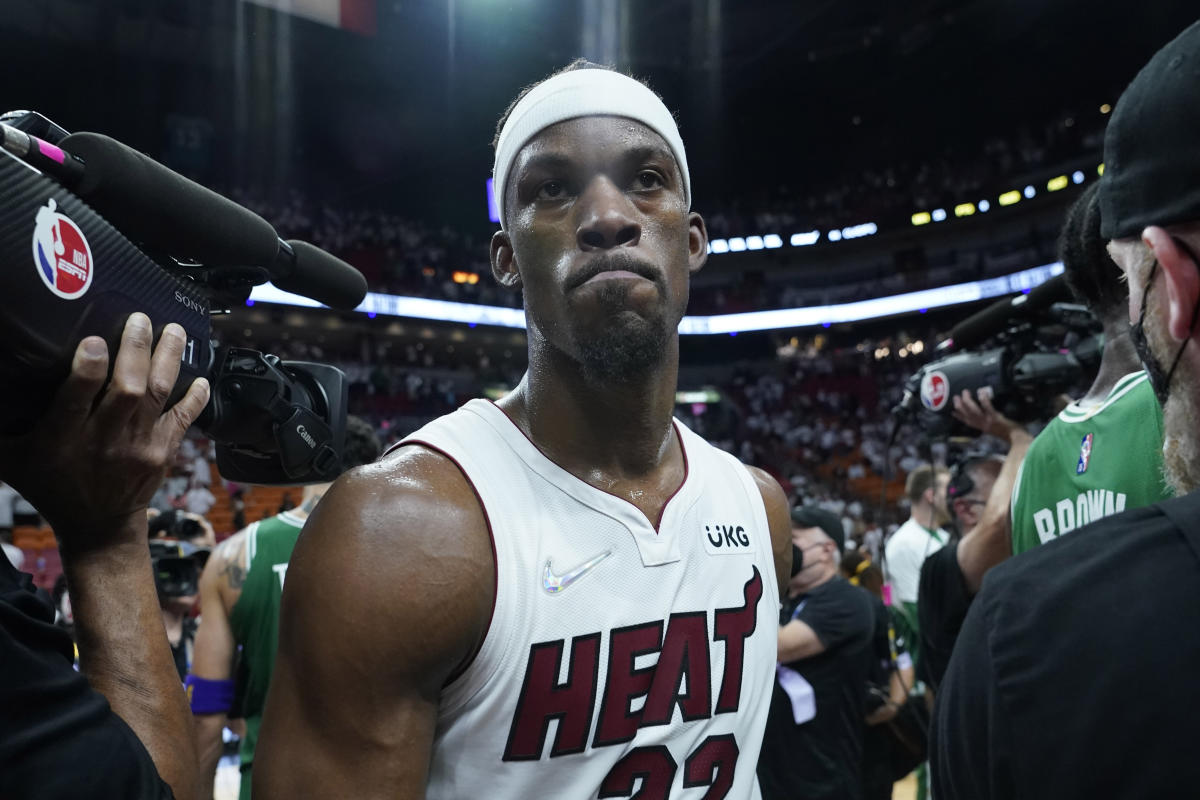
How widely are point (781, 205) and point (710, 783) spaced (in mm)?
27970

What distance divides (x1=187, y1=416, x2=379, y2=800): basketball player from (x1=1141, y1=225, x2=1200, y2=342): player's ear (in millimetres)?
2757

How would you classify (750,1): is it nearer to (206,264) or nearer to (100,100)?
(100,100)

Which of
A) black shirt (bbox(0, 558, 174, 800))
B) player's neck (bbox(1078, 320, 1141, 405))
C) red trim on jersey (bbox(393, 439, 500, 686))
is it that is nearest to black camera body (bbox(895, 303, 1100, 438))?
player's neck (bbox(1078, 320, 1141, 405))

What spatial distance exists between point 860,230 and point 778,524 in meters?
26.0

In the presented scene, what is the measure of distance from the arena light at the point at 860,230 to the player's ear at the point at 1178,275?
87.8 feet

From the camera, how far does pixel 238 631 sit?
10.6 ft

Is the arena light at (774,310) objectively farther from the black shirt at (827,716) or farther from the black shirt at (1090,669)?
the black shirt at (1090,669)

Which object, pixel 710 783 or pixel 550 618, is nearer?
pixel 550 618

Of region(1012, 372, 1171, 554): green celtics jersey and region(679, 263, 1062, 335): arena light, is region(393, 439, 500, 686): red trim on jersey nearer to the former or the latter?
region(1012, 372, 1171, 554): green celtics jersey

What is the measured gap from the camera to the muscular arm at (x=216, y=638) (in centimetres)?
319

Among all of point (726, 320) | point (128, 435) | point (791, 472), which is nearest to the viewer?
point (128, 435)

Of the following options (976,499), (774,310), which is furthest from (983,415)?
(774,310)

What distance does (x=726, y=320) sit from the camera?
27.8 meters

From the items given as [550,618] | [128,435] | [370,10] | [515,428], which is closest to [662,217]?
[515,428]
